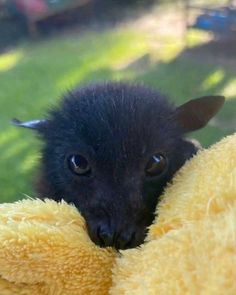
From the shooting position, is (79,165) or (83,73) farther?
(83,73)

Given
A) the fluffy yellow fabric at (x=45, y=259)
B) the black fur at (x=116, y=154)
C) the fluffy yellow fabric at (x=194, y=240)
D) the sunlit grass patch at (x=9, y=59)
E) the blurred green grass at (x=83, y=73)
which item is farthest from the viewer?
the sunlit grass patch at (x=9, y=59)

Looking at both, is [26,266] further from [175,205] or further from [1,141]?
[1,141]

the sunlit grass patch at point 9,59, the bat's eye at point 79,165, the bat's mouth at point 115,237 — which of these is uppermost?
the bat's eye at point 79,165

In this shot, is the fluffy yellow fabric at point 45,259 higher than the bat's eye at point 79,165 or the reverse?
higher

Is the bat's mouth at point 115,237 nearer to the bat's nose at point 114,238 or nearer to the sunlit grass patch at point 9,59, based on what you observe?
the bat's nose at point 114,238

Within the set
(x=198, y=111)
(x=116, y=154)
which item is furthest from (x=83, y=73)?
(x=116, y=154)

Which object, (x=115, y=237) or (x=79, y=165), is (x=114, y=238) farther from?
(x=79, y=165)

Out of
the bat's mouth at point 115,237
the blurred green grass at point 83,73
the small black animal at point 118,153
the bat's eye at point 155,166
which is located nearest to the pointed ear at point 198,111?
the small black animal at point 118,153
